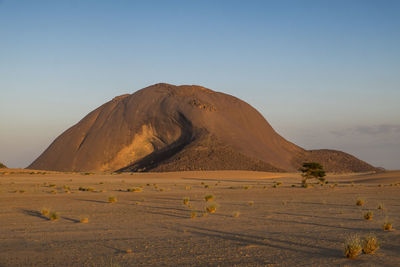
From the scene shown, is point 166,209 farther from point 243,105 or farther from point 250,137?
point 243,105

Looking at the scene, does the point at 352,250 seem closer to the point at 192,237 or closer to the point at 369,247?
the point at 369,247

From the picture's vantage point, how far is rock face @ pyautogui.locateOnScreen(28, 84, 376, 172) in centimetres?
10050

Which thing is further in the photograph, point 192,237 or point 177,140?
point 177,140

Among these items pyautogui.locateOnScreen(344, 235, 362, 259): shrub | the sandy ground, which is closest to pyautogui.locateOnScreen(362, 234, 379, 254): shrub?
the sandy ground

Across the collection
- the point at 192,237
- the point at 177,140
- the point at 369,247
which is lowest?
the point at 192,237

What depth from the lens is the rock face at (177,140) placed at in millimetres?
100500

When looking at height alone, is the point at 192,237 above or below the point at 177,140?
below

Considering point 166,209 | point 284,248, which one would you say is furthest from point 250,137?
point 284,248

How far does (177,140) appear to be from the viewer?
4530 inches

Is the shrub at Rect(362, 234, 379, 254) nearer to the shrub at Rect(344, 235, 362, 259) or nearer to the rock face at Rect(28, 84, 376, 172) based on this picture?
the shrub at Rect(344, 235, 362, 259)

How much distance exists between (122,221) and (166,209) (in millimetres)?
4075

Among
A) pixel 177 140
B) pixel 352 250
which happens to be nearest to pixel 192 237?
pixel 352 250

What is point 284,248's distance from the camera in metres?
9.79

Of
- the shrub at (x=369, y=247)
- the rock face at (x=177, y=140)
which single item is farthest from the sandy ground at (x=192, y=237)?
the rock face at (x=177, y=140)
